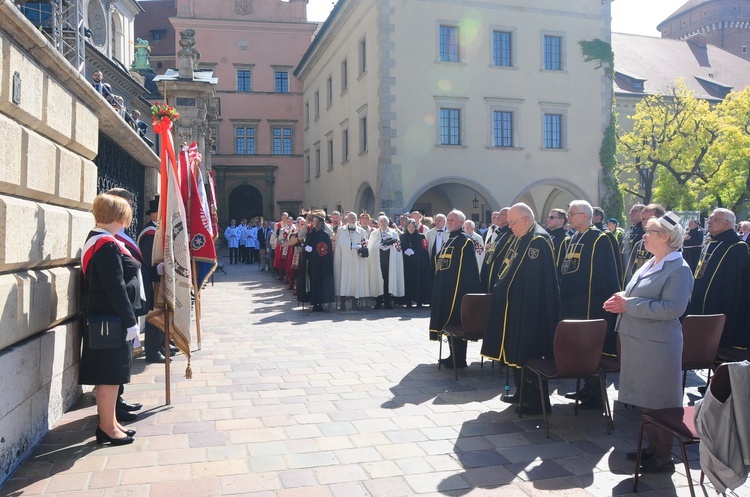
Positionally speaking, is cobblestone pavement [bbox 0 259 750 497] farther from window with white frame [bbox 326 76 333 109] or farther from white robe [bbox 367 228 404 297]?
window with white frame [bbox 326 76 333 109]

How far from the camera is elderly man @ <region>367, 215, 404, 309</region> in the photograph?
1352 cm

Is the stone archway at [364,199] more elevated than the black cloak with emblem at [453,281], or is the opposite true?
the stone archway at [364,199]

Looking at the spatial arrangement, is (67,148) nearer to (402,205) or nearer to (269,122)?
(402,205)

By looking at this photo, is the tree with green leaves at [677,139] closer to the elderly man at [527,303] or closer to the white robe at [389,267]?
the white robe at [389,267]

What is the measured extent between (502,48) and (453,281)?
21.6 meters

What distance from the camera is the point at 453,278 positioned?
310 inches

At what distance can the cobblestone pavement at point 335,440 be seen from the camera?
167 inches

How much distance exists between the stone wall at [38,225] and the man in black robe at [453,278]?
13.4 feet

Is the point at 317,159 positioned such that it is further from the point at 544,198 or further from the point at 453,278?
the point at 453,278

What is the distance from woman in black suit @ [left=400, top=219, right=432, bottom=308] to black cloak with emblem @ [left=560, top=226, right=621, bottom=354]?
7243 millimetres

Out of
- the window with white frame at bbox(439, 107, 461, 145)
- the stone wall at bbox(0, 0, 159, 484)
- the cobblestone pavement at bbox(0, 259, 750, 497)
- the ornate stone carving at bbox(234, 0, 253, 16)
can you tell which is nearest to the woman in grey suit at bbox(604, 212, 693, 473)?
the cobblestone pavement at bbox(0, 259, 750, 497)

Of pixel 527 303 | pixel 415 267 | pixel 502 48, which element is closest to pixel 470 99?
pixel 502 48

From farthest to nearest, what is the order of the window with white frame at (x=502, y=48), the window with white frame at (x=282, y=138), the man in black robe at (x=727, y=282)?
the window with white frame at (x=282, y=138) < the window with white frame at (x=502, y=48) < the man in black robe at (x=727, y=282)

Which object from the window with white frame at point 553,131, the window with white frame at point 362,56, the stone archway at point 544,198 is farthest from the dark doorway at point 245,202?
the window with white frame at point 553,131
